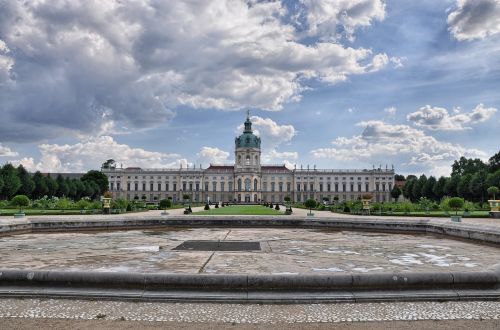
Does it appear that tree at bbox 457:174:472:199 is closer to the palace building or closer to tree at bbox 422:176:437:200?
tree at bbox 422:176:437:200

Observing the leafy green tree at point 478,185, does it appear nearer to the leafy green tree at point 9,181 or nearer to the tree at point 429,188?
the tree at point 429,188

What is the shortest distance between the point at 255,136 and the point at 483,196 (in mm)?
63480

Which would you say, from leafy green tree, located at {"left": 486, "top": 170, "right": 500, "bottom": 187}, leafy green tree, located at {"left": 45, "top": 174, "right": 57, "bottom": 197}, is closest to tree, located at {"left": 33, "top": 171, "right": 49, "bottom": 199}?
leafy green tree, located at {"left": 45, "top": 174, "right": 57, "bottom": 197}

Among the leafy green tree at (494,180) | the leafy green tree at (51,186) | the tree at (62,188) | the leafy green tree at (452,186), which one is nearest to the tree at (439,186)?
the leafy green tree at (452,186)

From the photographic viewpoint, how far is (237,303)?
546 cm

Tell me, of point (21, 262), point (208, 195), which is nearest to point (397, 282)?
point (21, 262)

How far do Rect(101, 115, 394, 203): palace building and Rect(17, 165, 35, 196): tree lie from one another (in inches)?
2037

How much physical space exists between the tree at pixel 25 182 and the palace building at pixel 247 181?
170 ft

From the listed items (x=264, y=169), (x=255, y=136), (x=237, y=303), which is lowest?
(x=237, y=303)

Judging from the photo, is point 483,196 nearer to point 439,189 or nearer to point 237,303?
point 439,189

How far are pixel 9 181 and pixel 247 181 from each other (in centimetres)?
6330

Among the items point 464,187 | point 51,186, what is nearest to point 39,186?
point 51,186

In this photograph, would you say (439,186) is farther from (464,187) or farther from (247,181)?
(247,181)

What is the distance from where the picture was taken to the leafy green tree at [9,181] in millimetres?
53969
